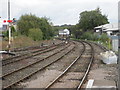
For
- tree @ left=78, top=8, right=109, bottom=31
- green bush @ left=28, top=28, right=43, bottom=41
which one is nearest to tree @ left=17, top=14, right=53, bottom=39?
green bush @ left=28, top=28, right=43, bottom=41

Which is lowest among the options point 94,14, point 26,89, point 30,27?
point 26,89

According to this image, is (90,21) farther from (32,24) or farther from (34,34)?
(34,34)

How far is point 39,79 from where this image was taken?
11.2 meters

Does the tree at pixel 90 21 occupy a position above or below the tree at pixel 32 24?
above

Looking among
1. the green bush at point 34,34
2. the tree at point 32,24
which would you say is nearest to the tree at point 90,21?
the tree at point 32,24

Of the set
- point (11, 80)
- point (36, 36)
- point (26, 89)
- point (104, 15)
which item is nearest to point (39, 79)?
point (11, 80)

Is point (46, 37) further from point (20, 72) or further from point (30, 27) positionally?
point (20, 72)

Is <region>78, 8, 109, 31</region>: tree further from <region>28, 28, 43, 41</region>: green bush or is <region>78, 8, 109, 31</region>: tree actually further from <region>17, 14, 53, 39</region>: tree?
<region>28, 28, 43, 41</region>: green bush

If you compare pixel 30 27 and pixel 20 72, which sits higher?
pixel 30 27

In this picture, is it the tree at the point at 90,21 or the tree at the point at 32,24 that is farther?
the tree at the point at 90,21

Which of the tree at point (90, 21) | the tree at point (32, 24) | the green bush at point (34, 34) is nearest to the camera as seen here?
the green bush at point (34, 34)

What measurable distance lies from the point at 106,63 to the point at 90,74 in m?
4.15

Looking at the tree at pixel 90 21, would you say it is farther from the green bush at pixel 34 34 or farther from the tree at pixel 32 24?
the green bush at pixel 34 34

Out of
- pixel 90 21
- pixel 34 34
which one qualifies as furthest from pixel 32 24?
pixel 90 21
